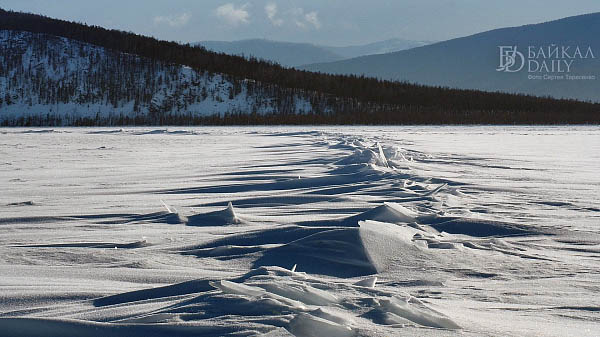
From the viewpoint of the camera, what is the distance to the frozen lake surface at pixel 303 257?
4.18ft

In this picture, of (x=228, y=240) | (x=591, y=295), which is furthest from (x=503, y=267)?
(x=228, y=240)

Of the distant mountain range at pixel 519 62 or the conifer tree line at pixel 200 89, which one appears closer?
the conifer tree line at pixel 200 89

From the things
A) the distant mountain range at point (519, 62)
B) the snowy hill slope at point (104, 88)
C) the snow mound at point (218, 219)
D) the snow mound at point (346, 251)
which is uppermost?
the distant mountain range at point (519, 62)

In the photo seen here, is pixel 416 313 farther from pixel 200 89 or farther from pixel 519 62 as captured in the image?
pixel 519 62

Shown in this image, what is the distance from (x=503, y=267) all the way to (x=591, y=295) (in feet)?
1.07

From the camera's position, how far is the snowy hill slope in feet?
109

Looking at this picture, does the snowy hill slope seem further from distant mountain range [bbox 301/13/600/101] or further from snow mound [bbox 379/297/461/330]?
distant mountain range [bbox 301/13/600/101]

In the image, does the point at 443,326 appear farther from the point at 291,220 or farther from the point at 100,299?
the point at 291,220

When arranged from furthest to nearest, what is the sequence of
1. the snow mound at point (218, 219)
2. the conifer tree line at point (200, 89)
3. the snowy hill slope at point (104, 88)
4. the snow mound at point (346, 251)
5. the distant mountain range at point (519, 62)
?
1. the distant mountain range at point (519, 62)
2. the conifer tree line at point (200, 89)
3. the snowy hill slope at point (104, 88)
4. the snow mound at point (218, 219)
5. the snow mound at point (346, 251)

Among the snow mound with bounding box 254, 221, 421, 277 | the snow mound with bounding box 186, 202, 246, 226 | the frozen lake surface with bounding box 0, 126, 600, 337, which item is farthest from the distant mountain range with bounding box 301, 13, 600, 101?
the snow mound with bounding box 254, 221, 421, 277

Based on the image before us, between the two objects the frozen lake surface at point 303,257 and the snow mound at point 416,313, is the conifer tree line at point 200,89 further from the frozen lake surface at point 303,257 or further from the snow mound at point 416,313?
the snow mound at point 416,313

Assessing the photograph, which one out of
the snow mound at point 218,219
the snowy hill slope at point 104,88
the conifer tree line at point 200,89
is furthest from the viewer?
the conifer tree line at point 200,89

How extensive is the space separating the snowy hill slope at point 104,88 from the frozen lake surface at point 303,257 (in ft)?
91.2

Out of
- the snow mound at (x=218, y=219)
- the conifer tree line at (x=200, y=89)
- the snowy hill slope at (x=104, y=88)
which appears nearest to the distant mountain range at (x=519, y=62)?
the conifer tree line at (x=200, y=89)
